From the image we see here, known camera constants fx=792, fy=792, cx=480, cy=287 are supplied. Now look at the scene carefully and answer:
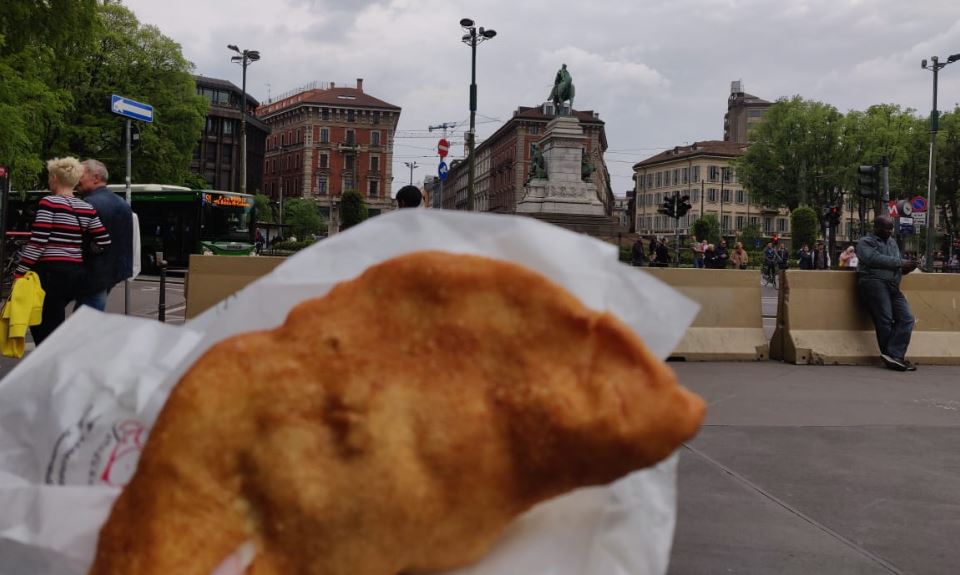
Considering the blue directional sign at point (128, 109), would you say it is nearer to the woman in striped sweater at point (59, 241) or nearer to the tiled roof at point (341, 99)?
the woman in striped sweater at point (59, 241)

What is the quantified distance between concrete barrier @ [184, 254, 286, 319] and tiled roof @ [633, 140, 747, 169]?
108022 mm

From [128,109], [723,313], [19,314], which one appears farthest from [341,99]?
[19,314]

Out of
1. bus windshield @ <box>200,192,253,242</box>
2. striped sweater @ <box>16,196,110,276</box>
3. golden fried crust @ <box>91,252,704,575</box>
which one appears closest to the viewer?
golden fried crust @ <box>91,252,704,575</box>

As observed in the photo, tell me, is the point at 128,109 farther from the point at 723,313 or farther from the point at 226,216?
the point at 226,216

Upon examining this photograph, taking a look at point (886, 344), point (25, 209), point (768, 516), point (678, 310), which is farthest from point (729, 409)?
point (25, 209)

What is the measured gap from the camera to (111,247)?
5.50m

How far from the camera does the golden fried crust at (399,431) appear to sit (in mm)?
1208

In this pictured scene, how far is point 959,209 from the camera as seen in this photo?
220ft

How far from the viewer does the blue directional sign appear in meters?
9.67

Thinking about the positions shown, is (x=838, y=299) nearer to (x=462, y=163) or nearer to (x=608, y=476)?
(x=608, y=476)

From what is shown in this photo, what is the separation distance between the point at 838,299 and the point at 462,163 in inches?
5538

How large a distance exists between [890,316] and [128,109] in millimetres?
9549

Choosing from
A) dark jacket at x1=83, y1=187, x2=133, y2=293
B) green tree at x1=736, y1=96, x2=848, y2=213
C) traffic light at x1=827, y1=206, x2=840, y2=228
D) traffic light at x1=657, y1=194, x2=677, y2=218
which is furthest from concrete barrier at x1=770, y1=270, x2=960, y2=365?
green tree at x1=736, y1=96, x2=848, y2=213

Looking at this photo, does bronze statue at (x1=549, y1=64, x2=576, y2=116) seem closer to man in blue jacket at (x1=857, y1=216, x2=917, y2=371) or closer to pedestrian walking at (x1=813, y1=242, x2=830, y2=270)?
pedestrian walking at (x1=813, y1=242, x2=830, y2=270)
